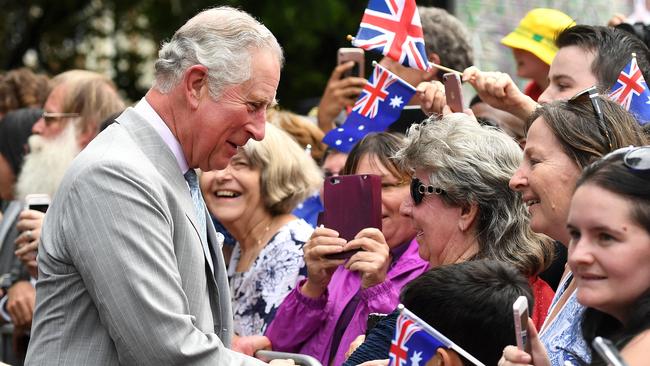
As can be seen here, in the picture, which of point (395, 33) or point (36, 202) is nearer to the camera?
point (395, 33)

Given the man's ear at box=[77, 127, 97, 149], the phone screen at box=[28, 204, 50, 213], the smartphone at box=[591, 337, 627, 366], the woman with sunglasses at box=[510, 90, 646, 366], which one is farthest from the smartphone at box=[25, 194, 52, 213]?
the smartphone at box=[591, 337, 627, 366]

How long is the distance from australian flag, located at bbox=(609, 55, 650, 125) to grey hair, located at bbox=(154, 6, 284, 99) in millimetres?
1460

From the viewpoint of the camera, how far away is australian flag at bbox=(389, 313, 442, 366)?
9.76 ft

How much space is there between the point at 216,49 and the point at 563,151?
117 centimetres

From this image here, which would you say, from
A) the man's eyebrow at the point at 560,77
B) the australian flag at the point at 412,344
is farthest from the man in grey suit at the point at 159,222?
the man's eyebrow at the point at 560,77

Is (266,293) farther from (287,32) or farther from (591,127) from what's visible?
(287,32)

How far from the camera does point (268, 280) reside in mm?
5629

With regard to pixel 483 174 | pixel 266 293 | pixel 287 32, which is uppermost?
pixel 483 174

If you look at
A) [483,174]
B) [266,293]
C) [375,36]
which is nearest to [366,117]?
[375,36]

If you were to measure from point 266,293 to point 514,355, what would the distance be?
2.85 meters

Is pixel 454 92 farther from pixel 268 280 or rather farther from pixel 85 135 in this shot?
pixel 85 135

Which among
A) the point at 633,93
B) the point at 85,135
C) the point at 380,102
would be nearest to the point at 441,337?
the point at 633,93

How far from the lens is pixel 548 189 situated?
3.81 meters

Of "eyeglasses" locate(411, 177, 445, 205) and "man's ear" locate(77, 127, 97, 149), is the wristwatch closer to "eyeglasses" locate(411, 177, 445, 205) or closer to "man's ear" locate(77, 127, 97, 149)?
"man's ear" locate(77, 127, 97, 149)
